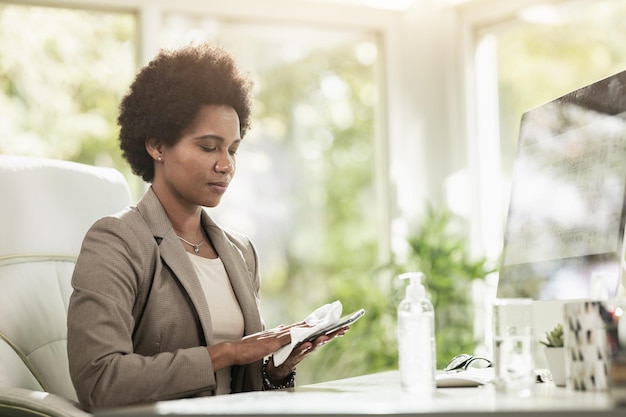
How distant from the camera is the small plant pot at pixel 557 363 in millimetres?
1396

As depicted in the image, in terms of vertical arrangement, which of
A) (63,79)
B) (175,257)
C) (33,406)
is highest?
(63,79)

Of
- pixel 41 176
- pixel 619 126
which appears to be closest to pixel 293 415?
pixel 619 126

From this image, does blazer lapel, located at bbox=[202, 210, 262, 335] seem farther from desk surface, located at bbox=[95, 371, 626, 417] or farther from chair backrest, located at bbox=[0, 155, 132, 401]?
desk surface, located at bbox=[95, 371, 626, 417]

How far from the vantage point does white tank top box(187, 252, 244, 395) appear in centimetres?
180

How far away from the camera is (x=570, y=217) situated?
155 cm

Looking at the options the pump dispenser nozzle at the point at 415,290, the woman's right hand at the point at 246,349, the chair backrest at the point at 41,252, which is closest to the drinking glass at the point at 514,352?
the pump dispenser nozzle at the point at 415,290

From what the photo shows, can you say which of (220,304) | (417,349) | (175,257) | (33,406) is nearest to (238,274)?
(220,304)

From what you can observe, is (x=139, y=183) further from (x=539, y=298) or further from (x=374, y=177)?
(x=539, y=298)

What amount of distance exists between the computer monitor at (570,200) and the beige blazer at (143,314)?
606 millimetres

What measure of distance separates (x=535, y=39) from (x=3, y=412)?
2968 millimetres

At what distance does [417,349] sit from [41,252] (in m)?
1.07

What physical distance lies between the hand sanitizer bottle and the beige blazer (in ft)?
1.29

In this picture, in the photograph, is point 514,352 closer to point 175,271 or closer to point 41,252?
point 175,271

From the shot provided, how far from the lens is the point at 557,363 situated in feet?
4.60
